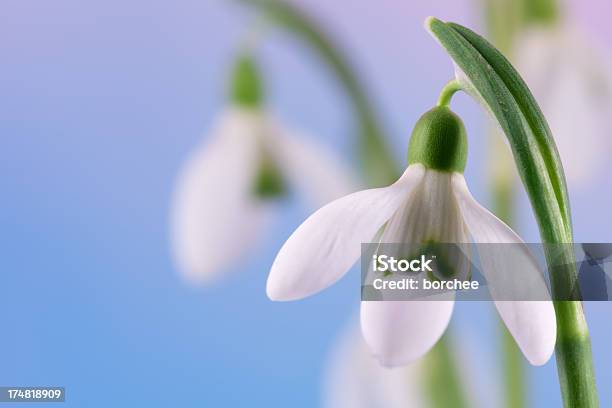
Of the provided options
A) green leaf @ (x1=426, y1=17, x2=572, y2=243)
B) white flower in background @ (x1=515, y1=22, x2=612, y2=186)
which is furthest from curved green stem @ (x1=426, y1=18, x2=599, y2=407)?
white flower in background @ (x1=515, y1=22, x2=612, y2=186)

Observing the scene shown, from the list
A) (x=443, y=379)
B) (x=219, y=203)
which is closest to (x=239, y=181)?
(x=219, y=203)

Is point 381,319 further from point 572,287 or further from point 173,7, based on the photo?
point 173,7

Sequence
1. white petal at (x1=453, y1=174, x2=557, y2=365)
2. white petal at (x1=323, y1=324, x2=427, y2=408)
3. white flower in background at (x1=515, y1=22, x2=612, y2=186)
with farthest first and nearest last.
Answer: white petal at (x1=323, y1=324, x2=427, y2=408) → white flower in background at (x1=515, y1=22, x2=612, y2=186) → white petal at (x1=453, y1=174, x2=557, y2=365)

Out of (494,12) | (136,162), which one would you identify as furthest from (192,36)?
(494,12)

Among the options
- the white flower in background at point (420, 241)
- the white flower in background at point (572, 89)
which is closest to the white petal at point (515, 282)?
the white flower in background at point (420, 241)

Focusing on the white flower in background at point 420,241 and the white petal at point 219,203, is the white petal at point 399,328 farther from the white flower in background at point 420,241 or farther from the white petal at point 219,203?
the white petal at point 219,203

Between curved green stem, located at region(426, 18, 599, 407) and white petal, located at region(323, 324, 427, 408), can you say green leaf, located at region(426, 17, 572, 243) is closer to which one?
curved green stem, located at region(426, 18, 599, 407)

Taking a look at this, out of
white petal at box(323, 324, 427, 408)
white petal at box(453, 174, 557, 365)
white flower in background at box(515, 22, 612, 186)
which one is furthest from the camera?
white petal at box(323, 324, 427, 408)
